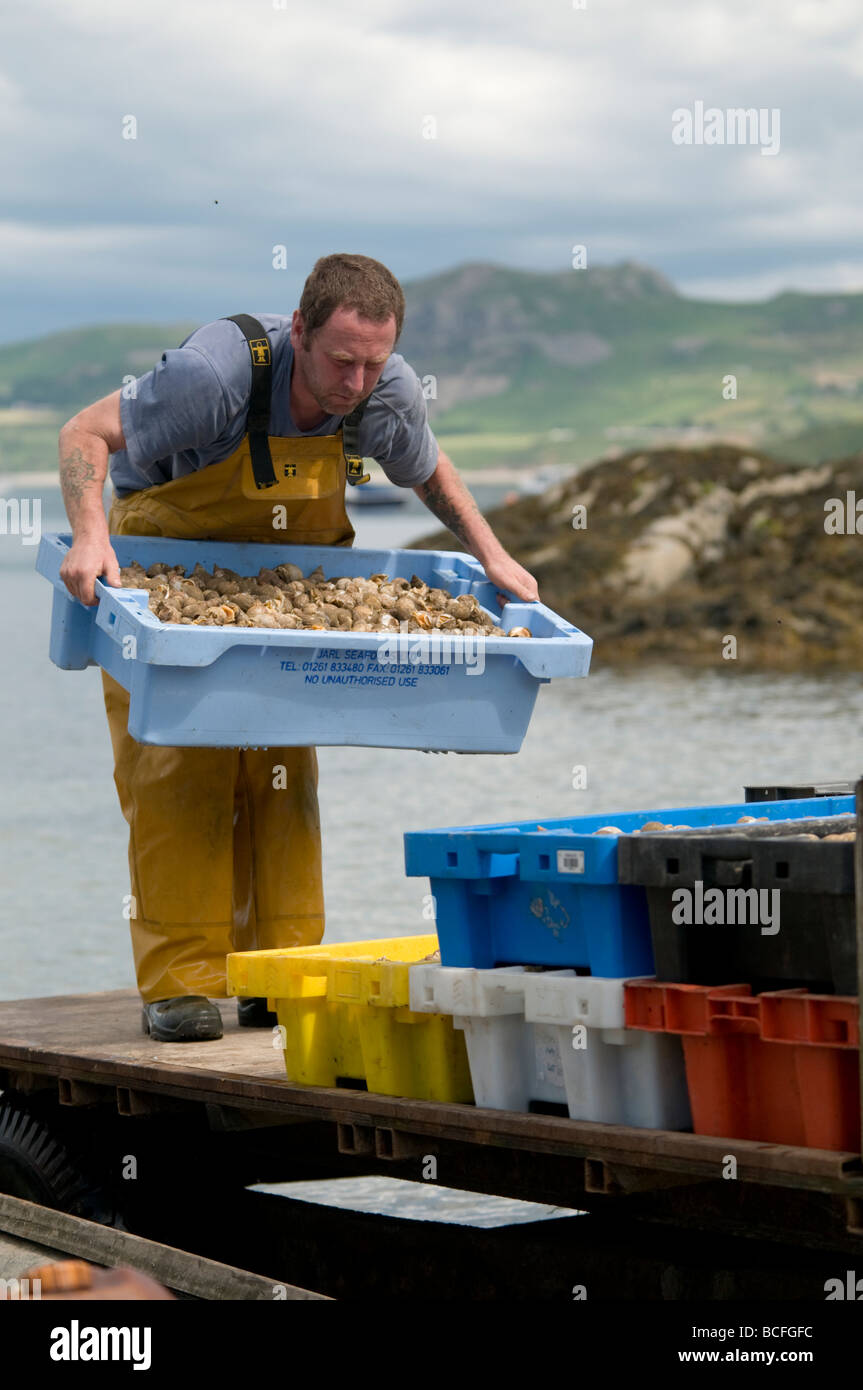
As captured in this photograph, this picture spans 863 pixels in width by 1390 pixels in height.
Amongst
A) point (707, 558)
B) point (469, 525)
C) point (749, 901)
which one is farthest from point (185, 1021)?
point (707, 558)

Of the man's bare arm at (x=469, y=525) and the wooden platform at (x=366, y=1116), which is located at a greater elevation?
the man's bare arm at (x=469, y=525)

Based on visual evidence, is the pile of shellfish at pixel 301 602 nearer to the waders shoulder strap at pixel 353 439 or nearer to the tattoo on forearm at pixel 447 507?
the tattoo on forearm at pixel 447 507

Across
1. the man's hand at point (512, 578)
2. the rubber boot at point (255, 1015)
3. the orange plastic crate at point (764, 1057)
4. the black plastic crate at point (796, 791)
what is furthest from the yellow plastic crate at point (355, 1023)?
the man's hand at point (512, 578)

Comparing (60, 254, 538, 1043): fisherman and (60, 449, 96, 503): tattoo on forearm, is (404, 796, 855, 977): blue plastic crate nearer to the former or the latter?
(60, 254, 538, 1043): fisherman

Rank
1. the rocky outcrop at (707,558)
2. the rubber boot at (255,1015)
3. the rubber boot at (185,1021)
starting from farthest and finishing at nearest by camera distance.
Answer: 1. the rocky outcrop at (707,558)
2. the rubber boot at (255,1015)
3. the rubber boot at (185,1021)

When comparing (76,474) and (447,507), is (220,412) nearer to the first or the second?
(76,474)

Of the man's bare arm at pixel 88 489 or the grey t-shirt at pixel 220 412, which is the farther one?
the grey t-shirt at pixel 220 412

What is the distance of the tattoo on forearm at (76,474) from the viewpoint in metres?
5.28

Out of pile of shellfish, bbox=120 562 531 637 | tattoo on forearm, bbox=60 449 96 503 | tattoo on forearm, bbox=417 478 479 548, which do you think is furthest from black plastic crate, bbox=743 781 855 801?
tattoo on forearm, bbox=60 449 96 503

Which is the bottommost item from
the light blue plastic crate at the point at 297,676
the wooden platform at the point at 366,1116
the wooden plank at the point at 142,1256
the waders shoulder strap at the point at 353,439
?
the wooden plank at the point at 142,1256

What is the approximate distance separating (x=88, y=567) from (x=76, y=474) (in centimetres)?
31

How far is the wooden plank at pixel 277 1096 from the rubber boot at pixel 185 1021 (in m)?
0.03

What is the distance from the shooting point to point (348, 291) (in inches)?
204

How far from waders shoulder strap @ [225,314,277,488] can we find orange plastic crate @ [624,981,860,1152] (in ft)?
7.37
